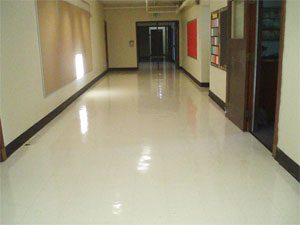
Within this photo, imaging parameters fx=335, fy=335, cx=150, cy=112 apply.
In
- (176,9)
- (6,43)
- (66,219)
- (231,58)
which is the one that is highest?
(176,9)

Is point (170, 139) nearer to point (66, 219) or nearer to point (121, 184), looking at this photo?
point (121, 184)

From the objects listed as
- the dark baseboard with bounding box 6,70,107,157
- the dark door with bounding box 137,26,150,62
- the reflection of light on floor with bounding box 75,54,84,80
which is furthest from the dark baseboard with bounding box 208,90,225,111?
the dark door with bounding box 137,26,150,62

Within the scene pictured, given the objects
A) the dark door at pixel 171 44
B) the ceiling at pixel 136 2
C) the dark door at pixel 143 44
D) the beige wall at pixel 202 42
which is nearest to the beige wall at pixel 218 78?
the beige wall at pixel 202 42

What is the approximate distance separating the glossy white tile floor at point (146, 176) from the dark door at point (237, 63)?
0.86 feet

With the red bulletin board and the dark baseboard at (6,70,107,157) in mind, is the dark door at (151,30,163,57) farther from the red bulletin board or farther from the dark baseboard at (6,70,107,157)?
the dark baseboard at (6,70,107,157)

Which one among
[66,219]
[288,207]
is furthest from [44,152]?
[288,207]

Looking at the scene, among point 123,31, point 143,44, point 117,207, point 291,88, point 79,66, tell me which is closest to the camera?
point 117,207

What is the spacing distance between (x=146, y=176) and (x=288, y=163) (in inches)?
63.4

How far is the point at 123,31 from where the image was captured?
15797mm

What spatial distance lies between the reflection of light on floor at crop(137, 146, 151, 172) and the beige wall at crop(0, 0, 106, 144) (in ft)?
6.14

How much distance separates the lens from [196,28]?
1062 centimetres

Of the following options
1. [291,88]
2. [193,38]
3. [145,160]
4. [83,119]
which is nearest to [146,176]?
[145,160]

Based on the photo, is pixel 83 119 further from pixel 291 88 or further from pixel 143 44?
pixel 143 44

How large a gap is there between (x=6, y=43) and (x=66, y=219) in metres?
2.86
